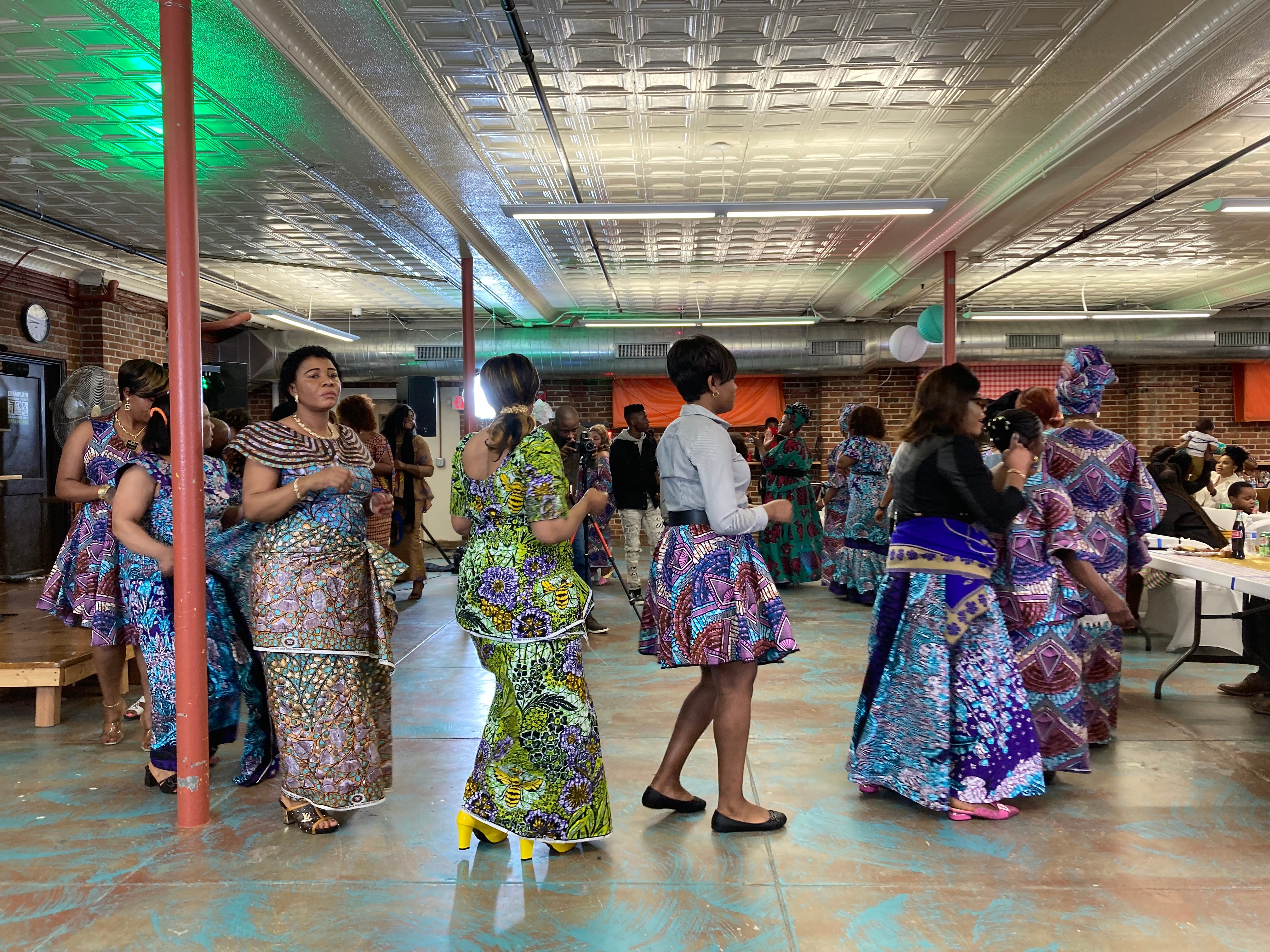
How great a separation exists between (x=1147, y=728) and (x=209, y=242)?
7869mm

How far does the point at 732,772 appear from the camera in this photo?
2881 mm

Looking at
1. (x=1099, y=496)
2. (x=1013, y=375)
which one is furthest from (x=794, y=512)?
(x=1013, y=375)

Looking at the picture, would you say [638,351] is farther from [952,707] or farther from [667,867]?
[667,867]

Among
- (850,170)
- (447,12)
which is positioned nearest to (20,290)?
(447,12)

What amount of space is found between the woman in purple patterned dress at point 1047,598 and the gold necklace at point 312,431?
2.13 metres

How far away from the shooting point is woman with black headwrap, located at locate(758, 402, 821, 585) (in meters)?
8.23

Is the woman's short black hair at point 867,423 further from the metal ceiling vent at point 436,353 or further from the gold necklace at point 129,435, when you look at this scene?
the metal ceiling vent at point 436,353

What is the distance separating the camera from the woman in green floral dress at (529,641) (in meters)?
2.66

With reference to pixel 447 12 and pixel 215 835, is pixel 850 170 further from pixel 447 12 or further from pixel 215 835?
pixel 215 835

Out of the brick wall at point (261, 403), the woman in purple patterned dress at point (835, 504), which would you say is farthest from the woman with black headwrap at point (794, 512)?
the brick wall at point (261, 403)

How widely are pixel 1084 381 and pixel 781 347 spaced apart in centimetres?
858

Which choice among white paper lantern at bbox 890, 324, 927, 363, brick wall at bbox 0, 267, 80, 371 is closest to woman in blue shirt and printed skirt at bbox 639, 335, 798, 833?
brick wall at bbox 0, 267, 80, 371

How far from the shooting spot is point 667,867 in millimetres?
2693

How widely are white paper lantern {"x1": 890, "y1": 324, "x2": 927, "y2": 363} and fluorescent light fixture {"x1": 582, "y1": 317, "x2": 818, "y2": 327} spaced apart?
0.95 meters
